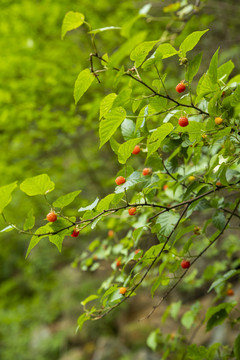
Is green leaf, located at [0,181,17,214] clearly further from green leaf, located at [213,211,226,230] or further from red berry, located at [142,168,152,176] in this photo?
green leaf, located at [213,211,226,230]

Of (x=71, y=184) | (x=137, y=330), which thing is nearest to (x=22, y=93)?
(x=71, y=184)

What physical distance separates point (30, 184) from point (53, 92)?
96.3 inches

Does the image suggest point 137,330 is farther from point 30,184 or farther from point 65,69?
point 30,184

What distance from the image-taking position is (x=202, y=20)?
3154 millimetres

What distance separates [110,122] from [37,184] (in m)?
0.25

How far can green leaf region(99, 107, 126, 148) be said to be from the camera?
77 centimetres

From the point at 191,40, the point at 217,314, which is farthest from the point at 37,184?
the point at 217,314

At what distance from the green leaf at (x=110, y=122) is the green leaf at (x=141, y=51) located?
12 centimetres

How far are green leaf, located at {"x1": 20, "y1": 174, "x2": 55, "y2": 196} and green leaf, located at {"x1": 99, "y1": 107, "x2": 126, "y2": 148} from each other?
19 cm

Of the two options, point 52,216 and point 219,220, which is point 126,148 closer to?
point 52,216

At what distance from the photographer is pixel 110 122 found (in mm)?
781

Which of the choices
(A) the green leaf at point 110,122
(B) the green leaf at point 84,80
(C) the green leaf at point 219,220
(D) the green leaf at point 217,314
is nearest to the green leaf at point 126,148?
(A) the green leaf at point 110,122

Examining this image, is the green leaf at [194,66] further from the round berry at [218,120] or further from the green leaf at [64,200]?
the green leaf at [64,200]

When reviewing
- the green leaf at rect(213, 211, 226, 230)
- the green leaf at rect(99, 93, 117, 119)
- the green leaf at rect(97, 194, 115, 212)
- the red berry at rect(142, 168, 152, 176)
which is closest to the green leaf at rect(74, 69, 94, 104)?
the green leaf at rect(99, 93, 117, 119)
